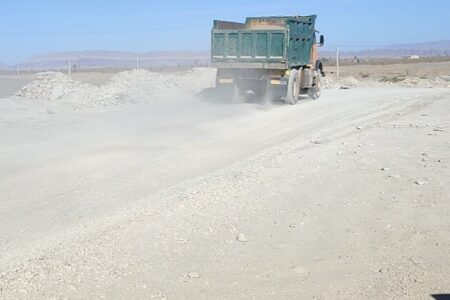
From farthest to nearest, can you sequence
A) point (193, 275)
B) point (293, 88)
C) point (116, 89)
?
point (116, 89), point (293, 88), point (193, 275)

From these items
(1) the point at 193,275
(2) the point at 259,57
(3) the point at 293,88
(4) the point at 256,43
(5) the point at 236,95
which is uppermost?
(4) the point at 256,43

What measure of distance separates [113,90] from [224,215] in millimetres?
18446

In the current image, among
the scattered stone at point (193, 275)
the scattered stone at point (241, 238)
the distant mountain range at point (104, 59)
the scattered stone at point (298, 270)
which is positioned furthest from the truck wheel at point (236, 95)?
the distant mountain range at point (104, 59)

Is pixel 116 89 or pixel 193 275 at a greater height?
pixel 116 89

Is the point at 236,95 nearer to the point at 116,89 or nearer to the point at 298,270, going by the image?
the point at 116,89

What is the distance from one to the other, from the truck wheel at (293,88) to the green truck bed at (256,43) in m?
0.46

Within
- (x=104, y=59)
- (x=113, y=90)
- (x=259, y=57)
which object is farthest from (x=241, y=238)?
(x=104, y=59)

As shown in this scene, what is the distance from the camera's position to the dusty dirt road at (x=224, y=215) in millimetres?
5359

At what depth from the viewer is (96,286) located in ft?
17.0

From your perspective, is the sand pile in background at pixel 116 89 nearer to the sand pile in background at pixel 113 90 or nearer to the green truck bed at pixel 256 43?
the sand pile in background at pixel 113 90

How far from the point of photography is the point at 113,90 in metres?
24.8

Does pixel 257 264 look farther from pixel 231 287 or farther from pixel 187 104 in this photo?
pixel 187 104

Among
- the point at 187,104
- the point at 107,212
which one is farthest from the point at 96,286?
the point at 187,104

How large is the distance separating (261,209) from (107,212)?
6.63 feet
